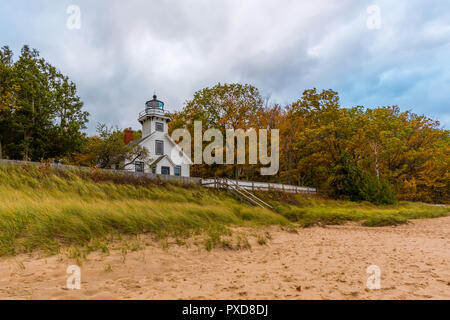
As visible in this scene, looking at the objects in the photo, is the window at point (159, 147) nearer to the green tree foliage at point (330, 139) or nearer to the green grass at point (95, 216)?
the green tree foliage at point (330, 139)

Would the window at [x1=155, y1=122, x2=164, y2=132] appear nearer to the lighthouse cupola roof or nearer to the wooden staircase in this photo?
the lighthouse cupola roof

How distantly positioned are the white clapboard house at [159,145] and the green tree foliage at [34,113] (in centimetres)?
590

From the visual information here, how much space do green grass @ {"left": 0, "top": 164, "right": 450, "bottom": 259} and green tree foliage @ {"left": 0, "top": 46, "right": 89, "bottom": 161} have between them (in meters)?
14.9

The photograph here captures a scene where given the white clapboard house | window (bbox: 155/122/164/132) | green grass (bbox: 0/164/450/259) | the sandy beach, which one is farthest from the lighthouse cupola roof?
the sandy beach

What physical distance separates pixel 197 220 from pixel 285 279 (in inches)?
161

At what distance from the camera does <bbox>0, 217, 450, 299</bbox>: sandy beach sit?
3033 millimetres

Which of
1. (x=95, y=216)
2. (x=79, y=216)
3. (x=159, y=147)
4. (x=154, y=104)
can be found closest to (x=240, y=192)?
(x=95, y=216)

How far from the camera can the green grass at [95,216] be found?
16.0 ft

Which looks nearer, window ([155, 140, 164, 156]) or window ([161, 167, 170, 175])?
window ([161, 167, 170, 175])

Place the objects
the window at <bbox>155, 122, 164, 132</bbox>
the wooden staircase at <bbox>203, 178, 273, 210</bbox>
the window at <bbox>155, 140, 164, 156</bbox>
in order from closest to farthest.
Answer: the wooden staircase at <bbox>203, 178, 273, 210</bbox>, the window at <bbox>155, 140, 164, 156</bbox>, the window at <bbox>155, 122, 164, 132</bbox>

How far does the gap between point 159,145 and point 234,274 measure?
914 inches

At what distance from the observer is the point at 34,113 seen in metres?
22.3
